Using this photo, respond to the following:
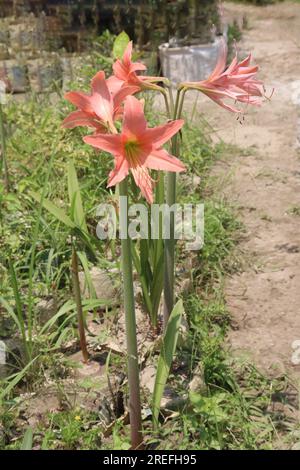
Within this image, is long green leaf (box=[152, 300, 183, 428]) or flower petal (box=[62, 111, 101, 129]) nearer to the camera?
flower petal (box=[62, 111, 101, 129])

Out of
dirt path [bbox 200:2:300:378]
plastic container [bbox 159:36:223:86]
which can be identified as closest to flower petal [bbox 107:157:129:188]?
dirt path [bbox 200:2:300:378]

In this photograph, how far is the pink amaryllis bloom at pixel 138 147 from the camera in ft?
5.90

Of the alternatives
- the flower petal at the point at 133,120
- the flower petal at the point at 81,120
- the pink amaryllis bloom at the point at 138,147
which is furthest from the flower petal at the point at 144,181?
the flower petal at the point at 81,120

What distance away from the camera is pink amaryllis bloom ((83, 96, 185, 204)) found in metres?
1.80

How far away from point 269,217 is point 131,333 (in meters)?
2.07

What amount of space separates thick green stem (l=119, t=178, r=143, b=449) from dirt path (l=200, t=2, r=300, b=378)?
777 millimetres

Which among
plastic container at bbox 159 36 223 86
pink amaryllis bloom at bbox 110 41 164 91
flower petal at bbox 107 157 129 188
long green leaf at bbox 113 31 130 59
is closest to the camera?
flower petal at bbox 107 157 129 188

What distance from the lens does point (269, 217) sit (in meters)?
4.01

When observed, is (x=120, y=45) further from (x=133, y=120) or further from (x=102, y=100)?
(x=133, y=120)

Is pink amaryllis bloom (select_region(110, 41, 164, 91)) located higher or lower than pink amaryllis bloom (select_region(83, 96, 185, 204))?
higher

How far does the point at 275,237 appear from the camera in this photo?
12.6ft

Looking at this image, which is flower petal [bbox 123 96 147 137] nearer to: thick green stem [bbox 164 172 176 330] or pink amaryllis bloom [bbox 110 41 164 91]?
pink amaryllis bloom [bbox 110 41 164 91]

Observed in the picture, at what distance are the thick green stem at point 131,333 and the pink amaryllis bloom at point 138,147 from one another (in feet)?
0.40

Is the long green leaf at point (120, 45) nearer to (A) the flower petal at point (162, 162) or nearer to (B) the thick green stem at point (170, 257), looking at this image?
(B) the thick green stem at point (170, 257)
